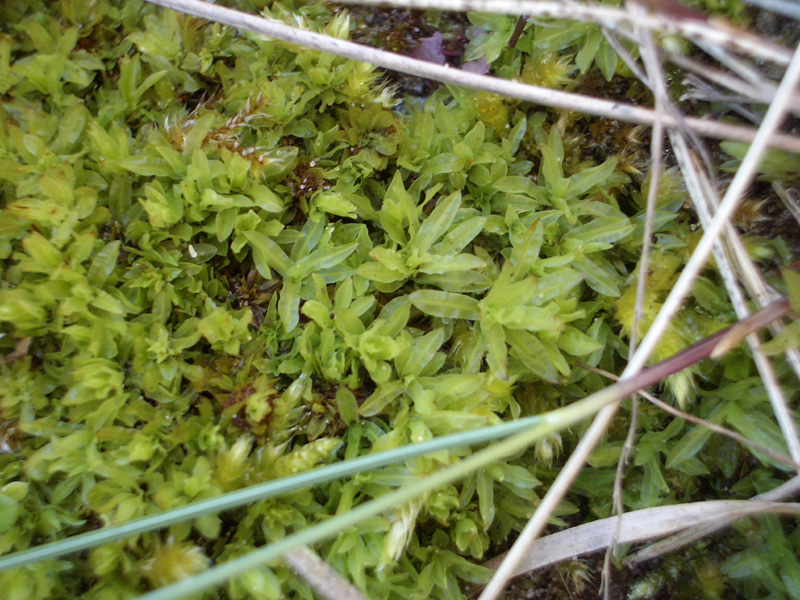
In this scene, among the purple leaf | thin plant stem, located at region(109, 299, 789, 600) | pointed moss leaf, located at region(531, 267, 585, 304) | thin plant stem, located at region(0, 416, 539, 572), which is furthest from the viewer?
the purple leaf

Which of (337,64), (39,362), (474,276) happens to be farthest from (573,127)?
(39,362)

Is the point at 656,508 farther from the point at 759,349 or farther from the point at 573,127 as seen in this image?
the point at 573,127

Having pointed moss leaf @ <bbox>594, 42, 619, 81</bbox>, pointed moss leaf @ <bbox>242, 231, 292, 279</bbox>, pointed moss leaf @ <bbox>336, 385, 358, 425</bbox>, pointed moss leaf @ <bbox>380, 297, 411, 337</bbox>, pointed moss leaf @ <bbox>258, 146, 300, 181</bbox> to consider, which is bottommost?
pointed moss leaf @ <bbox>336, 385, 358, 425</bbox>

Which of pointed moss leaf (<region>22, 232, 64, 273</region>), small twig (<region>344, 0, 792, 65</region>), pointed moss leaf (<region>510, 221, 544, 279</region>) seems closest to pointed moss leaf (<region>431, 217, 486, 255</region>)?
pointed moss leaf (<region>510, 221, 544, 279</region>)

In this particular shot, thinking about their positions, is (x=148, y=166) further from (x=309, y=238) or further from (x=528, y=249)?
(x=528, y=249)

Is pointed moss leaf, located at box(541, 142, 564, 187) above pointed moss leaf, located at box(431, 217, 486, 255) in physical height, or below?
above

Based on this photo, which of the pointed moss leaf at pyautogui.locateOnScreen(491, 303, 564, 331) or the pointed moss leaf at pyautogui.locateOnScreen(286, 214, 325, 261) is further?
the pointed moss leaf at pyautogui.locateOnScreen(286, 214, 325, 261)

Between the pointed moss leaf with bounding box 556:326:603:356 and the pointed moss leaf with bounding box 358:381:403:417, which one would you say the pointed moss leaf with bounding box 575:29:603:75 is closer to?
the pointed moss leaf with bounding box 556:326:603:356

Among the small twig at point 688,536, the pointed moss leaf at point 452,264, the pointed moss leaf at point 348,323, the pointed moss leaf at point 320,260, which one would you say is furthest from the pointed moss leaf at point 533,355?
the small twig at point 688,536
